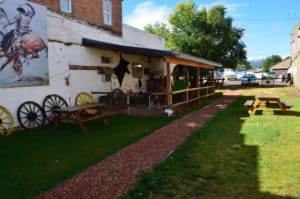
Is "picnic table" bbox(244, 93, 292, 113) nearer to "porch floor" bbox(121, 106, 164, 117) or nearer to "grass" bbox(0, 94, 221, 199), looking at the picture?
"porch floor" bbox(121, 106, 164, 117)

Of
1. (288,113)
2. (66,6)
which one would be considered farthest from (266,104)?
(66,6)

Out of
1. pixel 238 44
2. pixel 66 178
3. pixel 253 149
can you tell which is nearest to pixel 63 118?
pixel 66 178

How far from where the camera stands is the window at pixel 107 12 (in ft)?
52.3

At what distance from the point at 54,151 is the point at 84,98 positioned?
20.4ft

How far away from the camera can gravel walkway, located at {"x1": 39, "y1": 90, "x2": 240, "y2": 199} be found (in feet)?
15.9

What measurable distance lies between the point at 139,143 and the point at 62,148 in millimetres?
1801

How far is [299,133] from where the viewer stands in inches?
352

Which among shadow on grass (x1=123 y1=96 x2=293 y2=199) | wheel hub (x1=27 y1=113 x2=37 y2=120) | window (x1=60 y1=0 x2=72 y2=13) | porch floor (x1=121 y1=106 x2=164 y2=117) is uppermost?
window (x1=60 y1=0 x2=72 y2=13)

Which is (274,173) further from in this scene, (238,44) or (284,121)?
(238,44)

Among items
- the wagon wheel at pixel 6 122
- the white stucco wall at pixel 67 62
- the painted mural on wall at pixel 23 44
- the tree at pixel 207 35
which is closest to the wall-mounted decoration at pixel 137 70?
the white stucco wall at pixel 67 62

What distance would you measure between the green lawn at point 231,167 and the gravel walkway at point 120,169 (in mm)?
242

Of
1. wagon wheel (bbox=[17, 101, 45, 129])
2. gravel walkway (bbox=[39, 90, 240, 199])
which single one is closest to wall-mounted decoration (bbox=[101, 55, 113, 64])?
wagon wheel (bbox=[17, 101, 45, 129])

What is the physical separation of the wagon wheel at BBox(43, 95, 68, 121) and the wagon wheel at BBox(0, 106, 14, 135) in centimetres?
147

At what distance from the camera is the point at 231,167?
5.97 metres
